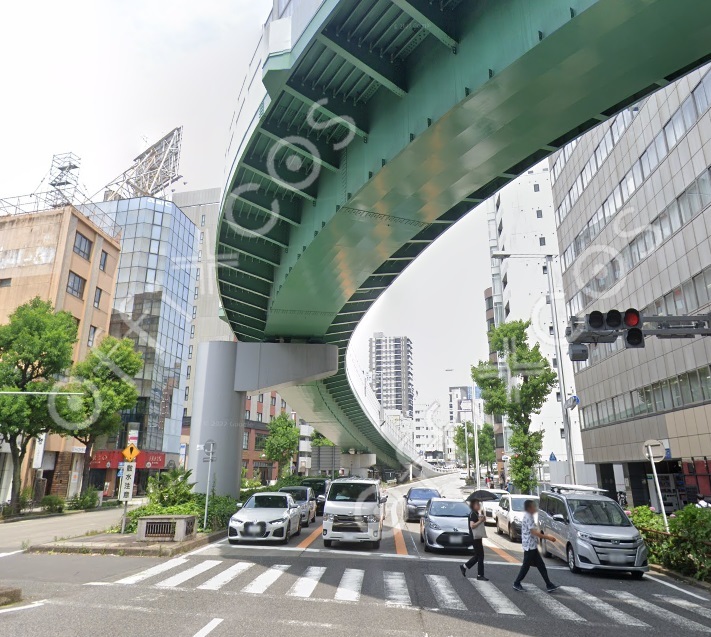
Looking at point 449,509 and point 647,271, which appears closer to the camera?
point 449,509

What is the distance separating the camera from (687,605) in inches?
360

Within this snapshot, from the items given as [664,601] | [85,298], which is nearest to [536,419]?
[85,298]

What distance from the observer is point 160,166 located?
219 feet

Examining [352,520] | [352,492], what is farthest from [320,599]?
[352,492]

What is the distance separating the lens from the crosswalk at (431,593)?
8.27 metres

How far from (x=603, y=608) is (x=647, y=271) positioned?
21862 mm

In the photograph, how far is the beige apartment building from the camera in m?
38.9

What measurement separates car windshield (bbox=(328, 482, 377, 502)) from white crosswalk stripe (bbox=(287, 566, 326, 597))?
464 centimetres

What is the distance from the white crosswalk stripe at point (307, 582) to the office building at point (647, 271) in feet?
59.7

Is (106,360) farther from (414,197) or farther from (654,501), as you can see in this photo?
(654,501)

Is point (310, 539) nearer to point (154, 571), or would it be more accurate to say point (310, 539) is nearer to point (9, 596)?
point (154, 571)

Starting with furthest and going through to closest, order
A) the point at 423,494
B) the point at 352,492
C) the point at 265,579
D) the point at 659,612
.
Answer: the point at 423,494 < the point at 352,492 < the point at 265,579 < the point at 659,612

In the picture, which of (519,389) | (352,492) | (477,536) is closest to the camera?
(477,536)

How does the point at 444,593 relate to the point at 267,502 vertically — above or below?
below
